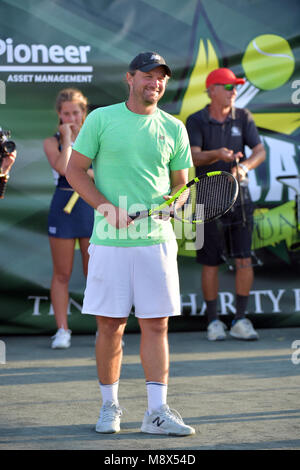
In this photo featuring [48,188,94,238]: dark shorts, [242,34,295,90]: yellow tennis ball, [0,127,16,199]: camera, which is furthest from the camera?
[242,34,295,90]: yellow tennis ball

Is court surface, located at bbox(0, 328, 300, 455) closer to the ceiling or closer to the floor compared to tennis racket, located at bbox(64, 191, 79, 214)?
closer to the floor

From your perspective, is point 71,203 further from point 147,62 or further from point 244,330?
point 147,62

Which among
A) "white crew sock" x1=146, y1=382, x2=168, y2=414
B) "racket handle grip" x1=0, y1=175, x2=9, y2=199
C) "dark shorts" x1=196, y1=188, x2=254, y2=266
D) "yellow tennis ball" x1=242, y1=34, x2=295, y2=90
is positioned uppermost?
"yellow tennis ball" x1=242, y1=34, x2=295, y2=90

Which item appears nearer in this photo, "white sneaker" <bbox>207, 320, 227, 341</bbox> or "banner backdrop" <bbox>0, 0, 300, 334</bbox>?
"white sneaker" <bbox>207, 320, 227, 341</bbox>

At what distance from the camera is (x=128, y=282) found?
4152 millimetres

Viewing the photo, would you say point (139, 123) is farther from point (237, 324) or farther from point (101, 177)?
point (237, 324)

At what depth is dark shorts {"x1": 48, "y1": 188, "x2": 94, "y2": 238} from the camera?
6.42 metres

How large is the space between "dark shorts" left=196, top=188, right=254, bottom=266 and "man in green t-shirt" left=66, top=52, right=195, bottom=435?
2.58 metres

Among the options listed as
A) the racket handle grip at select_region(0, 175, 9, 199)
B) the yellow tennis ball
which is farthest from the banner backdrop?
the racket handle grip at select_region(0, 175, 9, 199)

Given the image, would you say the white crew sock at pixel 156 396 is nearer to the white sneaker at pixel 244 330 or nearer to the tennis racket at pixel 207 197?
the tennis racket at pixel 207 197

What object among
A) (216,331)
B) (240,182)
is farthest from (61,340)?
(240,182)

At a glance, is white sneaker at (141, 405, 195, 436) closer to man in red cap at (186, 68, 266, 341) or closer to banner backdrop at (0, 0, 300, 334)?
man in red cap at (186, 68, 266, 341)

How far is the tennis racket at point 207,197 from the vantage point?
14.1 feet
